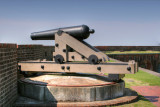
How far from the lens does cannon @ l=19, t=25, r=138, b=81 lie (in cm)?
621

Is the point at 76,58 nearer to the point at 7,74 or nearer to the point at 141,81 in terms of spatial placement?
the point at 7,74

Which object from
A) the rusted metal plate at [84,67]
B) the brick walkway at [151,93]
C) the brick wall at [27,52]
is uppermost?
the brick wall at [27,52]

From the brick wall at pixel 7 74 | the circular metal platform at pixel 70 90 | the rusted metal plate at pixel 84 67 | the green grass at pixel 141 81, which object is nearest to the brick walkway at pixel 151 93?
the green grass at pixel 141 81

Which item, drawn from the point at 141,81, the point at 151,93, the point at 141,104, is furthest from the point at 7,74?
the point at 141,81

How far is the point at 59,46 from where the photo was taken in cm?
673

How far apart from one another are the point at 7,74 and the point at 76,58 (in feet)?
7.20

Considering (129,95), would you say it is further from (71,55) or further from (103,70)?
(71,55)

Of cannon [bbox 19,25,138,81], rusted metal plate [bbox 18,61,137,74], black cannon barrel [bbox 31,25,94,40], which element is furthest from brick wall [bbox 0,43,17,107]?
black cannon barrel [bbox 31,25,94,40]

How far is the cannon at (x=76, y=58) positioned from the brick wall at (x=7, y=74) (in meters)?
0.97

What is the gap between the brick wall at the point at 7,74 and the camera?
5121 millimetres

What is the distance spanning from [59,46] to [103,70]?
1.54m

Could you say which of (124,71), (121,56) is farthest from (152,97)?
(121,56)

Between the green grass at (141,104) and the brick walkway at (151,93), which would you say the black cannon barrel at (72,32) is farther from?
the brick walkway at (151,93)

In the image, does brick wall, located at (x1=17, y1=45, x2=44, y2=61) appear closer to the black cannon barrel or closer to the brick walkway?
the black cannon barrel
